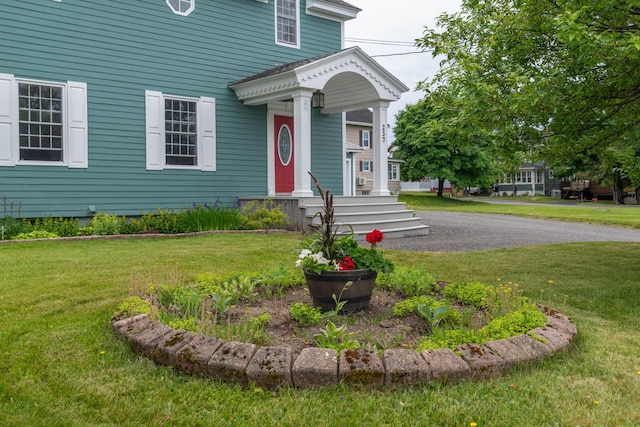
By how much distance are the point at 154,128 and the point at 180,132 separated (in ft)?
2.04

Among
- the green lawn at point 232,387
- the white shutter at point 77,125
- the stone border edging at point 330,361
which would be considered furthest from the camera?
the white shutter at point 77,125

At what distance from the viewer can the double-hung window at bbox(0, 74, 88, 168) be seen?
930 cm

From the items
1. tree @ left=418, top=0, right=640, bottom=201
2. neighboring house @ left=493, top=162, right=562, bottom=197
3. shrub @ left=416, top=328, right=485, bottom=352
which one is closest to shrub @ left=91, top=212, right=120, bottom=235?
tree @ left=418, top=0, right=640, bottom=201

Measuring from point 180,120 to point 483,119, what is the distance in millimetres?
7672

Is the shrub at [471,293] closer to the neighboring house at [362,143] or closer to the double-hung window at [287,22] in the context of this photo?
the double-hung window at [287,22]

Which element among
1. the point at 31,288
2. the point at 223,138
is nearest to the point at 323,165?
the point at 223,138

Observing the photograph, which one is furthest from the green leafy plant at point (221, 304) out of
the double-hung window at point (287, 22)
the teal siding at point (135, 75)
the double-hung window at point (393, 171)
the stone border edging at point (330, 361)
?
the double-hung window at point (393, 171)

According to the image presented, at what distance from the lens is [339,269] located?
4035 millimetres

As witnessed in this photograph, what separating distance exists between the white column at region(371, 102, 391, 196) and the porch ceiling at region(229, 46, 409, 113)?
11.6 inches

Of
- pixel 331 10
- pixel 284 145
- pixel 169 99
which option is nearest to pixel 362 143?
pixel 331 10

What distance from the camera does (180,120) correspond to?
11.5m

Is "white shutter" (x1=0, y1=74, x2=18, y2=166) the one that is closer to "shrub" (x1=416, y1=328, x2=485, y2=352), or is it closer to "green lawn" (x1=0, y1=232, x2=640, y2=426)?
"green lawn" (x1=0, y1=232, x2=640, y2=426)

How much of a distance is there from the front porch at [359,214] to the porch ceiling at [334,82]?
94.8 inches

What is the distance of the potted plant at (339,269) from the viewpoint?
12.9 ft
